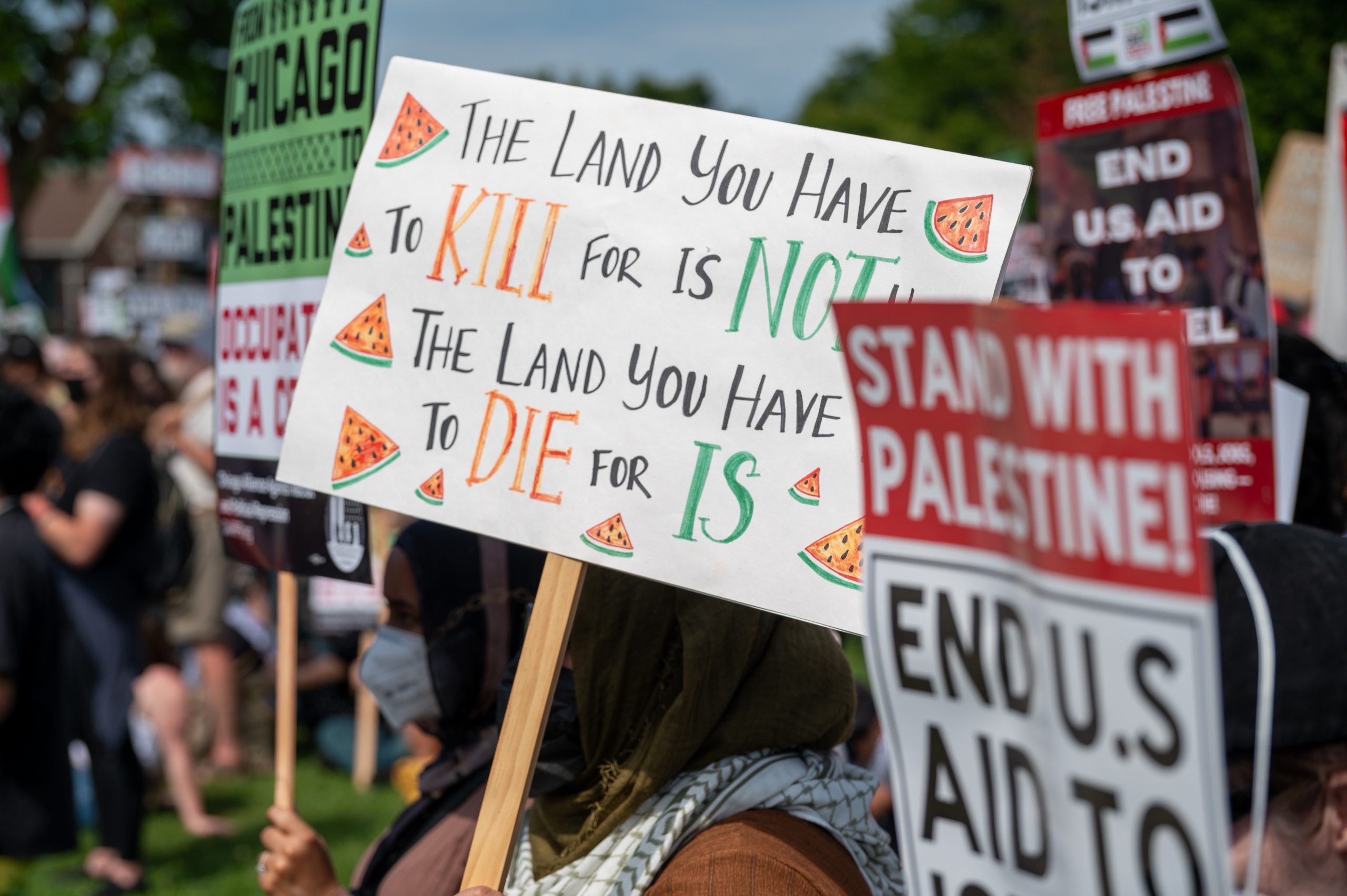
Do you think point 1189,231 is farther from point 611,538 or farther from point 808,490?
point 611,538

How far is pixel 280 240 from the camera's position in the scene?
8.50 ft

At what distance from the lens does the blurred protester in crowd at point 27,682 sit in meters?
3.95

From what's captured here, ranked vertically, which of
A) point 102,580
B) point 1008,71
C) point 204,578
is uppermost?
point 1008,71

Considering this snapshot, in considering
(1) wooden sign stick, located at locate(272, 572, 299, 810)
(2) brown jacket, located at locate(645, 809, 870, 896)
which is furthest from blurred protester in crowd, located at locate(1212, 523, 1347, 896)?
(1) wooden sign stick, located at locate(272, 572, 299, 810)

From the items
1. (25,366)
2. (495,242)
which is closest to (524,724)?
(495,242)

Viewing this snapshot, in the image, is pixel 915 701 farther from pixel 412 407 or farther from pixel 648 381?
pixel 412 407

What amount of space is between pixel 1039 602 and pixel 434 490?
1029mm

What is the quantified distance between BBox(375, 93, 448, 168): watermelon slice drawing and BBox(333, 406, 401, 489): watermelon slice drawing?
0.40 m

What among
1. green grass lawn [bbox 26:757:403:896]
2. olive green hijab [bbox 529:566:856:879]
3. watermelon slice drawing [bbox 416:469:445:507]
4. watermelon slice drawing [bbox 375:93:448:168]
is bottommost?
green grass lawn [bbox 26:757:403:896]

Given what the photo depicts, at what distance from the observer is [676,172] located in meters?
1.77

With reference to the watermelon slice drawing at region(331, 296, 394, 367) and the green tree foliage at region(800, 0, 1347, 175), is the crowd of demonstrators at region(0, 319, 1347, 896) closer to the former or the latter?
the watermelon slice drawing at region(331, 296, 394, 367)

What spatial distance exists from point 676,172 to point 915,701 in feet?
2.92

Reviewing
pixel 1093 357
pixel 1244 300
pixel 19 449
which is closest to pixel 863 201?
pixel 1093 357

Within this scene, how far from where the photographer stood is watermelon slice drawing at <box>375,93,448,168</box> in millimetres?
1937
